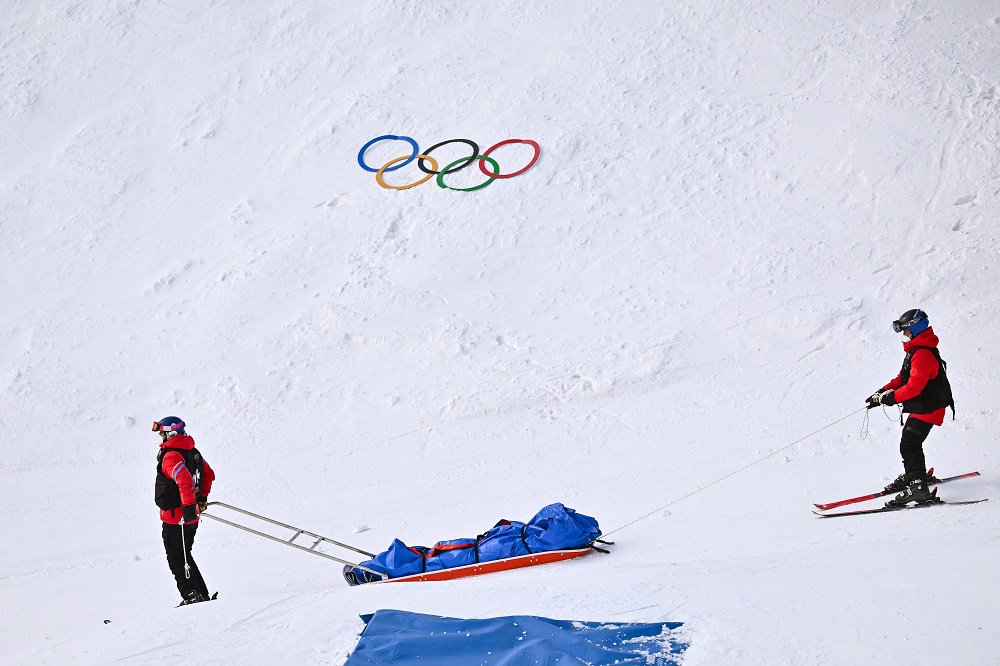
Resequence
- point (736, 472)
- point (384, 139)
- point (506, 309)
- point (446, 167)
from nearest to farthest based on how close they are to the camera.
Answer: point (736, 472) → point (506, 309) → point (446, 167) → point (384, 139)

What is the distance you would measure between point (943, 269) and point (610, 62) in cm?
792

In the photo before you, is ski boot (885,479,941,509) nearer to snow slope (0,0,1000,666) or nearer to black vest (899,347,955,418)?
snow slope (0,0,1000,666)

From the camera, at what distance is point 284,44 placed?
18734 millimetres

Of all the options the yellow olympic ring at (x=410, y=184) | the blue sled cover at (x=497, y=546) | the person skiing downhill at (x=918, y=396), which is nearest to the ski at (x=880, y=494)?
the person skiing downhill at (x=918, y=396)

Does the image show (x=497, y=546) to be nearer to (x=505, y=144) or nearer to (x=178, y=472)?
(x=178, y=472)

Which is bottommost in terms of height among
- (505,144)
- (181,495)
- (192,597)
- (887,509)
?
(887,509)

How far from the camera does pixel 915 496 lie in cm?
635

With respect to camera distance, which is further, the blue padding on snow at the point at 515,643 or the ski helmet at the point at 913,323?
the ski helmet at the point at 913,323

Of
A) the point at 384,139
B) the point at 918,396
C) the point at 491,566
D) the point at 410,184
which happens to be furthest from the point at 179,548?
the point at 384,139

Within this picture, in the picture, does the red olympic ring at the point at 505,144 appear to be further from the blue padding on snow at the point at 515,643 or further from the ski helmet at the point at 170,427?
the blue padding on snow at the point at 515,643

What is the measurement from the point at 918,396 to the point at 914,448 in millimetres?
420

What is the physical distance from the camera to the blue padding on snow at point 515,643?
3986 millimetres

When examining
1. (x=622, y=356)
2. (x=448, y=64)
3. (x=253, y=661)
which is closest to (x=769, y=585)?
(x=253, y=661)

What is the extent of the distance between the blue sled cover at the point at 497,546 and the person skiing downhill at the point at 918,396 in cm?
244
